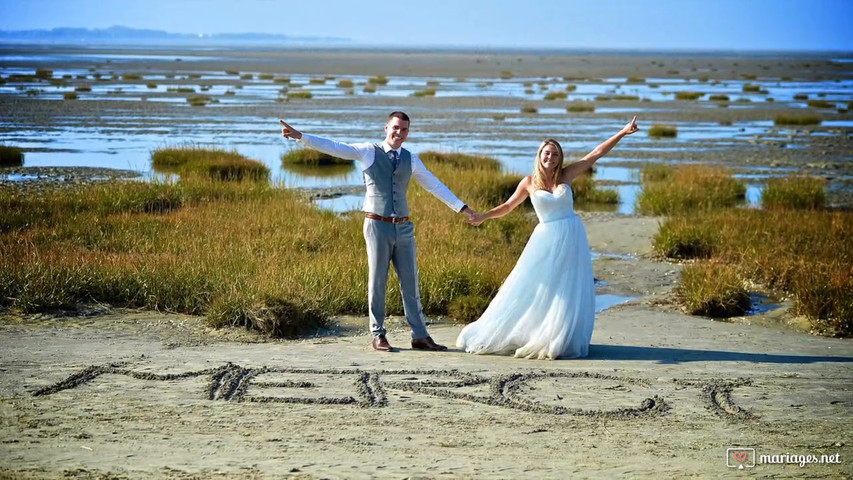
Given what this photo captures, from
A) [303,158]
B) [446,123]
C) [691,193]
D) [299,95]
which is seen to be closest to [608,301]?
[691,193]

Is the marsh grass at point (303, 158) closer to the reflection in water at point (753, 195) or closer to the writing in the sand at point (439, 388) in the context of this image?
the reflection in water at point (753, 195)

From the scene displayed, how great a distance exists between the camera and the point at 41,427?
6.45m

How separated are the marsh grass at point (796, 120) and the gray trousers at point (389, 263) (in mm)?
36719

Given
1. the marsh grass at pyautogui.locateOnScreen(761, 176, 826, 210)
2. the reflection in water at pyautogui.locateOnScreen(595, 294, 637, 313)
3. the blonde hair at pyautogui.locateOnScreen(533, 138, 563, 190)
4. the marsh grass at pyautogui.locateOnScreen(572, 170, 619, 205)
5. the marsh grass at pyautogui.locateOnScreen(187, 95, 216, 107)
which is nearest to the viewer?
the blonde hair at pyautogui.locateOnScreen(533, 138, 563, 190)

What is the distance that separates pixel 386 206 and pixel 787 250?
7892 millimetres

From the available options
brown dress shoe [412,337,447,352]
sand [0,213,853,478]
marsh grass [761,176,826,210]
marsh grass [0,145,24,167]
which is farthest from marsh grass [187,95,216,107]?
brown dress shoe [412,337,447,352]

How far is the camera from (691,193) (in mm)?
19750

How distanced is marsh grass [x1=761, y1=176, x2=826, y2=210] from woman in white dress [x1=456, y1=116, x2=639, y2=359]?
11431 millimetres

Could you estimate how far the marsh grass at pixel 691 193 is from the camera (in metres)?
19.3

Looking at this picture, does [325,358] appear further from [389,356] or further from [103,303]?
[103,303]

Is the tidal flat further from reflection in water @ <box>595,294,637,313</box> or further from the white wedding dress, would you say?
the white wedding dress

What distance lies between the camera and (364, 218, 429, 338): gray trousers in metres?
8.58

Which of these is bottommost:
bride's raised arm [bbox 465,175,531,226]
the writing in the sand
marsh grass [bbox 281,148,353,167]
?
marsh grass [bbox 281,148,353,167]

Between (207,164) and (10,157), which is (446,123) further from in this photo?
(207,164)
